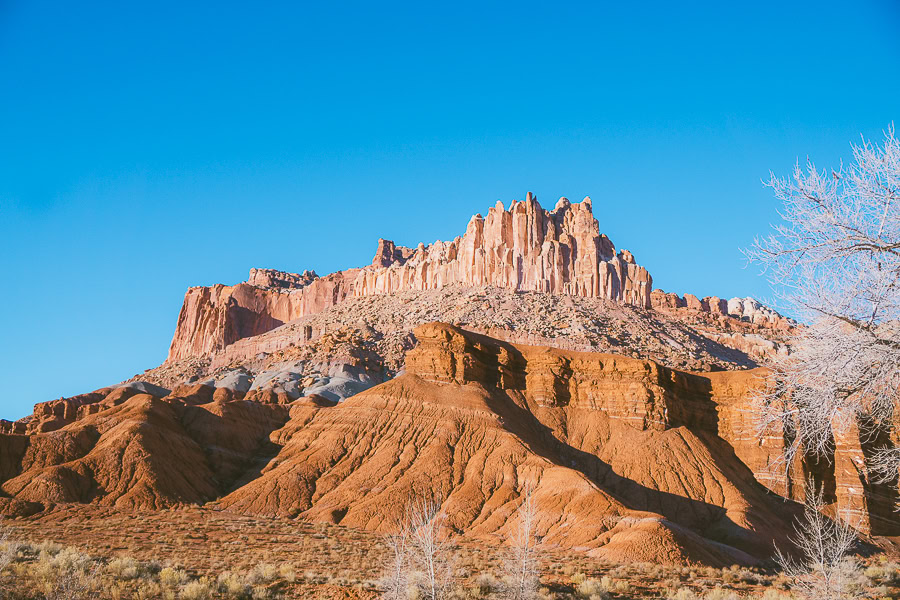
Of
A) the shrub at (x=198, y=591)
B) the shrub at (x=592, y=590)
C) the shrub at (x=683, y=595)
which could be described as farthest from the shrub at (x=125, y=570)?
the shrub at (x=683, y=595)

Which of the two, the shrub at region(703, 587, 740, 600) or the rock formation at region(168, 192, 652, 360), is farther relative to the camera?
the rock formation at region(168, 192, 652, 360)

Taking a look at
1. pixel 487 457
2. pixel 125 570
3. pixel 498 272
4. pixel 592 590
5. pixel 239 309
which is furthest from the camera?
pixel 239 309

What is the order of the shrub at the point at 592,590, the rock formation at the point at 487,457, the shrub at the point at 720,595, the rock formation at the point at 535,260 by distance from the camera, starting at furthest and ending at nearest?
the rock formation at the point at 535,260 → the rock formation at the point at 487,457 → the shrub at the point at 720,595 → the shrub at the point at 592,590

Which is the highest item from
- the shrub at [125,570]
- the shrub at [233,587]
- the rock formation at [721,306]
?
the rock formation at [721,306]

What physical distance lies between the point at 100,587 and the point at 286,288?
585 ft

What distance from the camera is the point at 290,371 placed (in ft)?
329

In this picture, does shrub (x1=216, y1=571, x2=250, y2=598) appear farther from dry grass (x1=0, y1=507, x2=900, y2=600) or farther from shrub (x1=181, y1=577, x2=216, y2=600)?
shrub (x1=181, y1=577, x2=216, y2=600)

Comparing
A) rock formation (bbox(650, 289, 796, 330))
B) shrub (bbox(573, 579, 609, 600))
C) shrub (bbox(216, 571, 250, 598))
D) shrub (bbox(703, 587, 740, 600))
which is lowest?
shrub (bbox(703, 587, 740, 600))

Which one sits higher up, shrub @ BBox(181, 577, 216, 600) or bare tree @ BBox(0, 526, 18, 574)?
bare tree @ BBox(0, 526, 18, 574)

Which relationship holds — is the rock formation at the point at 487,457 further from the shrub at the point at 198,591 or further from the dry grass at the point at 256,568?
the shrub at the point at 198,591

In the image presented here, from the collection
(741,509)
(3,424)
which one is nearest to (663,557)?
(741,509)

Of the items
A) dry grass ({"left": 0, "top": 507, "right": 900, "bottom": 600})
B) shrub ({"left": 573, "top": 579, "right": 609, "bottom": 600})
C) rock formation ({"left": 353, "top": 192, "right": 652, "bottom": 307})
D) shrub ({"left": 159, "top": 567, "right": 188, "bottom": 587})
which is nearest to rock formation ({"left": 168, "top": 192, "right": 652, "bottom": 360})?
rock formation ({"left": 353, "top": 192, "right": 652, "bottom": 307})

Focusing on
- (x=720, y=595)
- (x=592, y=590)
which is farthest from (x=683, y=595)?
(x=592, y=590)

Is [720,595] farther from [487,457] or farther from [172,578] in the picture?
[487,457]
